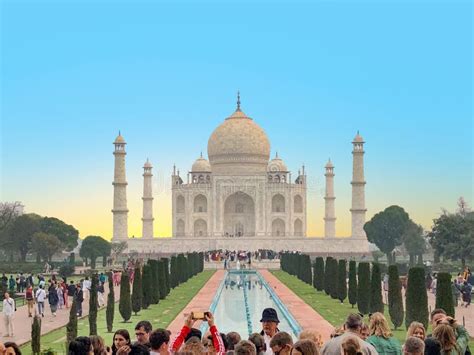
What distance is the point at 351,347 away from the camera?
3.72 metres

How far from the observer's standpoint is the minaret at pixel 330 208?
44.8m

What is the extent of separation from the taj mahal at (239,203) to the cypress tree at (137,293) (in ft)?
85.3

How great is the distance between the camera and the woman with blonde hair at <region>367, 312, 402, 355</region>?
4.94m

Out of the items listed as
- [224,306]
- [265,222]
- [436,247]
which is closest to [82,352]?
[224,306]

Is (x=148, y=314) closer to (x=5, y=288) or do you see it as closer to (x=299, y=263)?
(x=5, y=288)

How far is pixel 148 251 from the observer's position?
41875 mm

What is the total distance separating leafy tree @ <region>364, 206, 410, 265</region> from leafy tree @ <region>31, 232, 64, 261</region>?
55.2 ft

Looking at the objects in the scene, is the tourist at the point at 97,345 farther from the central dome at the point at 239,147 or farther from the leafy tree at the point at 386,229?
the central dome at the point at 239,147

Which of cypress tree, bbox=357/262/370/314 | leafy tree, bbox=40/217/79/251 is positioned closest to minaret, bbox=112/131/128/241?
leafy tree, bbox=40/217/79/251

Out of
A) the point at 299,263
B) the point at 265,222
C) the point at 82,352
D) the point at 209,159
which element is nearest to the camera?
the point at 82,352

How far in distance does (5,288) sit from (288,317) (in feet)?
24.8

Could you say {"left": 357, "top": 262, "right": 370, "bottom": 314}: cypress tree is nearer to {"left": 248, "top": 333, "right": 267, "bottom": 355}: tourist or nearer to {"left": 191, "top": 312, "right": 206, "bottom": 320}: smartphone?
{"left": 248, "top": 333, "right": 267, "bottom": 355}: tourist

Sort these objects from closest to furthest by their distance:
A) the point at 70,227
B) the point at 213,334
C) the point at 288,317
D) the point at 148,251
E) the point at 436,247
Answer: the point at 213,334 < the point at 288,317 < the point at 436,247 < the point at 70,227 < the point at 148,251

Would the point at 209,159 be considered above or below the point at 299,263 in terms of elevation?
above
